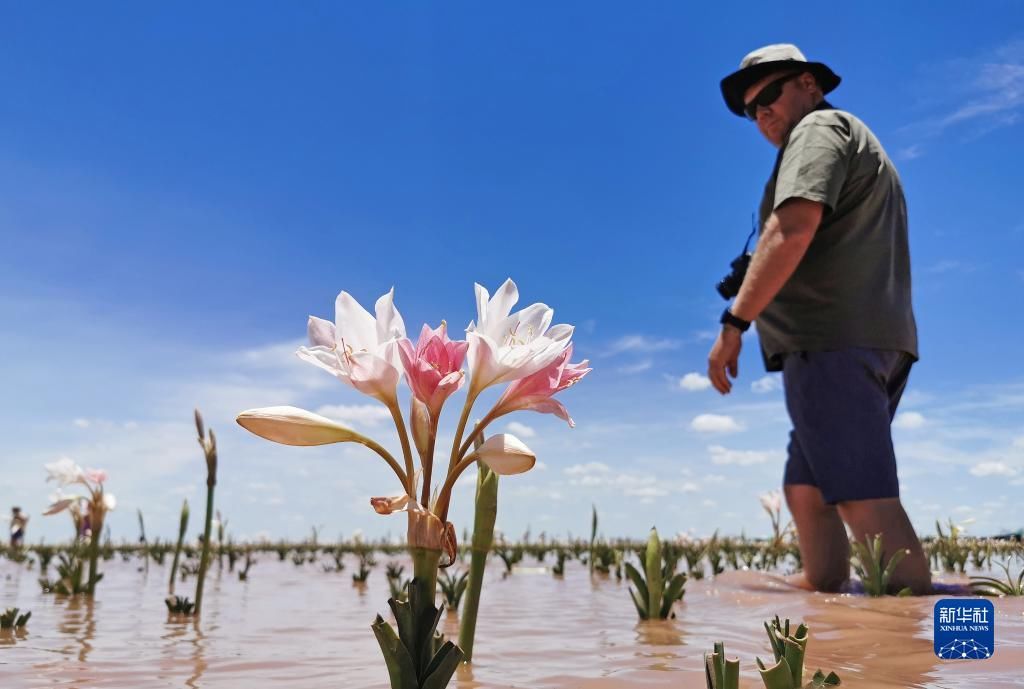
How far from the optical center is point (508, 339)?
5.45 ft

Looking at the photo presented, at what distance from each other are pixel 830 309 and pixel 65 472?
447cm

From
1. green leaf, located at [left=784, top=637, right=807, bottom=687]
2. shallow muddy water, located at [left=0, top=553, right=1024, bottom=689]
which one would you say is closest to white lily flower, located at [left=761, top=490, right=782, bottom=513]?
shallow muddy water, located at [left=0, top=553, right=1024, bottom=689]

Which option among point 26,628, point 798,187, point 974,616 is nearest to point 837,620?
point 974,616

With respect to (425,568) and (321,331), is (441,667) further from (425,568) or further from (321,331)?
(321,331)

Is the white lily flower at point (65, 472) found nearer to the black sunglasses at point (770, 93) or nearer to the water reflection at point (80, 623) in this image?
the water reflection at point (80, 623)

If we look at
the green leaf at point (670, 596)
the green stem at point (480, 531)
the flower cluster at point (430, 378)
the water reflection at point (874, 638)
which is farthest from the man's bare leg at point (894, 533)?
the flower cluster at point (430, 378)

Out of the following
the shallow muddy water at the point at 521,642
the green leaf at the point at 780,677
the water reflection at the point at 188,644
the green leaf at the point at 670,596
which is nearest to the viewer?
the green leaf at the point at 780,677

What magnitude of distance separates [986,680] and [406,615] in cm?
160

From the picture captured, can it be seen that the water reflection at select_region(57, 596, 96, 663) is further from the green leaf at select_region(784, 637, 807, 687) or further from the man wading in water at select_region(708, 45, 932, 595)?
the man wading in water at select_region(708, 45, 932, 595)

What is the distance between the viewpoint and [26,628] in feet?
11.8

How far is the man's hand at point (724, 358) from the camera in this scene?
14.2 feet

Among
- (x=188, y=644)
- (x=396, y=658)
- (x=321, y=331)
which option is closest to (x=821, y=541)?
(x=188, y=644)

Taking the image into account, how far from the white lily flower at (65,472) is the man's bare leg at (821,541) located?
14.3ft

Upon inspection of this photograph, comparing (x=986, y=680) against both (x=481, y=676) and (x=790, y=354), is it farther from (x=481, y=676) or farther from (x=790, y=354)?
(x=790, y=354)
